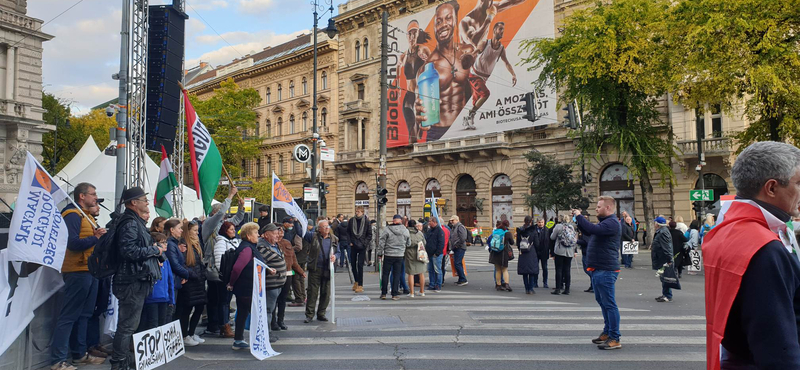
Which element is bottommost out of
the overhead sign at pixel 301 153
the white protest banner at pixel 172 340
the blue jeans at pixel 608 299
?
the white protest banner at pixel 172 340

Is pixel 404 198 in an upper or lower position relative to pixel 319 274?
upper


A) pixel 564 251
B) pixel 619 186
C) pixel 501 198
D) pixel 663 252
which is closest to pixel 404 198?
pixel 501 198

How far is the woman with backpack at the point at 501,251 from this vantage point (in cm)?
1368

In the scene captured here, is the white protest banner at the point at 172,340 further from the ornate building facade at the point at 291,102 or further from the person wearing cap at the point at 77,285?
the ornate building facade at the point at 291,102

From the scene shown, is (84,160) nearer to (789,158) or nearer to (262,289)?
(262,289)

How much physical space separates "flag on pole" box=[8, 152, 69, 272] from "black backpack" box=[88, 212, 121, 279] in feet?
1.03

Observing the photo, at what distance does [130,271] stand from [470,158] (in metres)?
34.1

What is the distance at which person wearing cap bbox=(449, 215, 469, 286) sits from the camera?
1488 cm

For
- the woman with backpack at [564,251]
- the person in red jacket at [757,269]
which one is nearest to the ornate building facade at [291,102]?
the woman with backpack at [564,251]

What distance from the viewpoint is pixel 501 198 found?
38281 mm

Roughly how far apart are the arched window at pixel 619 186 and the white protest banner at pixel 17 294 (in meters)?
29.4

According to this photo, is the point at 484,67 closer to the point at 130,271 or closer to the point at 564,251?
the point at 564,251

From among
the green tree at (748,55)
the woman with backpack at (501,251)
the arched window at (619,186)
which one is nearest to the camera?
the woman with backpack at (501,251)

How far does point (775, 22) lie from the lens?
60.7ft
